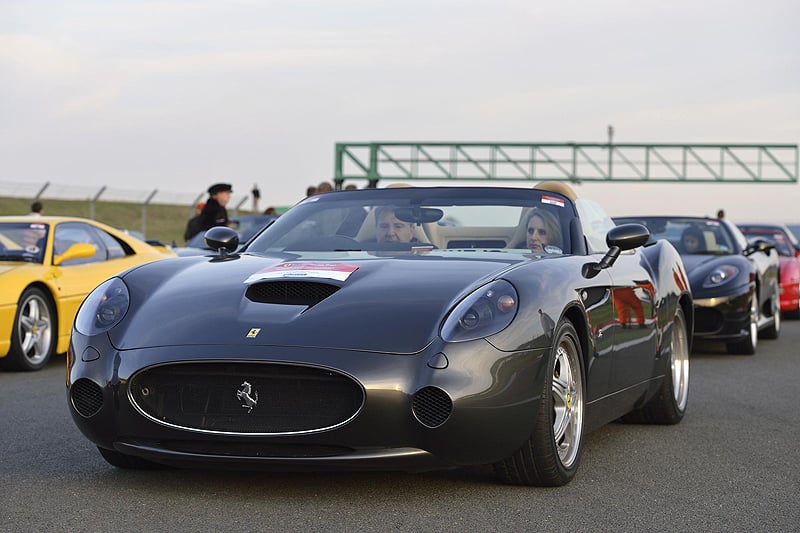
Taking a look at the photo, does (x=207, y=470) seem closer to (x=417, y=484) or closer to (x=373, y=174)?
(x=417, y=484)

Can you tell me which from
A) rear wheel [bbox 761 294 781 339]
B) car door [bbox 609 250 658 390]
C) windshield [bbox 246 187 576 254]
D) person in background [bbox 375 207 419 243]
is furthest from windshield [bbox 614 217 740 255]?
person in background [bbox 375 207 419 243]

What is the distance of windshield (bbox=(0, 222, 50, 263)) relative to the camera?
409 inches

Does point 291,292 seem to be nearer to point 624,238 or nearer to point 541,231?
point 541,231

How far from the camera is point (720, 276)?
38.0 feet

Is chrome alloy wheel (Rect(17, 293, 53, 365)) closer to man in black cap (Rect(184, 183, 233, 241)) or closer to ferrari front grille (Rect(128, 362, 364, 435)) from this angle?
man in black cap (Rect(184, 183, 233, 241))

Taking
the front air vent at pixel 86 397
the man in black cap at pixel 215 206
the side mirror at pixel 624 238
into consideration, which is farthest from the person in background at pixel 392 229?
the man in black cap at pixel 215 206

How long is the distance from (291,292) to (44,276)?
581cm

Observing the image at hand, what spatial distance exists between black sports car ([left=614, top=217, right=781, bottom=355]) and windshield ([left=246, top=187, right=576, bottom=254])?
559cm

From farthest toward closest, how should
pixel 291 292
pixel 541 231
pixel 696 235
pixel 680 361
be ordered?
1. pixel 696 235
2. pixel 680 361
3. pixel 541 231
4. pixel 291 292

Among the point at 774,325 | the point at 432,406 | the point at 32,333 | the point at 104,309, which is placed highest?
the point at 104,309

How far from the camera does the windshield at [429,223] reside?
19.2 ft

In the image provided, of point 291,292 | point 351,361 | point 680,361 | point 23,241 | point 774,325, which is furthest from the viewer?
point 774,325

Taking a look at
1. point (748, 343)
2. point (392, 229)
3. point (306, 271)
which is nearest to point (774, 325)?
point (748, 343)

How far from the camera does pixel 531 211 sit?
604 centimetres
